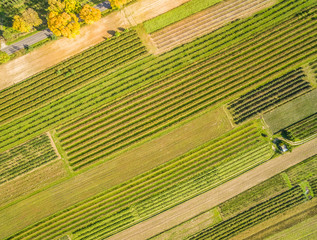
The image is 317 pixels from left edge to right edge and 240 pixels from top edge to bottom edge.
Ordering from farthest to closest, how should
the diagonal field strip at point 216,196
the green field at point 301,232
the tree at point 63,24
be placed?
the green field at point 301,232 < the diagonal field strip at point 216,196 < the tree at point 63,24

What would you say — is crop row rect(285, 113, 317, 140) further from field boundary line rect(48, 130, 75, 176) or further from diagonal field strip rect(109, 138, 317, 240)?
field boundary line rect(48, 130, 75, 176)

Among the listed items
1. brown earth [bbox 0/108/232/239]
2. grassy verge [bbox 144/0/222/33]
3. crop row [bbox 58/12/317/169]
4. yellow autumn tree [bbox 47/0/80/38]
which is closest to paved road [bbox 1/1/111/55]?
yellow autumn tree [bbox 47/0/80/38]

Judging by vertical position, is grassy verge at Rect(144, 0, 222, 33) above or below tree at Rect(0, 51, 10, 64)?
below

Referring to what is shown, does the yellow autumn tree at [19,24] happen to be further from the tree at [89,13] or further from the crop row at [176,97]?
the crop row at [176,97]

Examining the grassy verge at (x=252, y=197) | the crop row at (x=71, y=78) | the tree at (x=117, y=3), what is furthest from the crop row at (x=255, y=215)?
the tree at (x=117, y=3)

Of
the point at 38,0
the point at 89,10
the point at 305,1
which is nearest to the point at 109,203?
the point at 89,10

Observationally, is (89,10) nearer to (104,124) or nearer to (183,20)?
(183,20)
